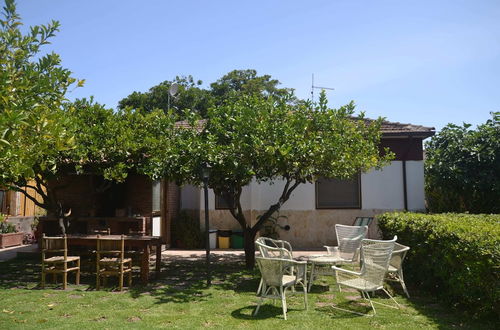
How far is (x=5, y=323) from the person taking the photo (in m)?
5.76

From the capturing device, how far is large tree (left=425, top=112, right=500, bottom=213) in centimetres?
1265

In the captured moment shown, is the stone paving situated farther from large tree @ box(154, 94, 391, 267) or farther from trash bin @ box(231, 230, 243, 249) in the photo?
large tree @ box(154, 94, 391, 267)

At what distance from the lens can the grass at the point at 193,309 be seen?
5703 mm

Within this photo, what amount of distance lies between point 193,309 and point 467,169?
1006 centimetres

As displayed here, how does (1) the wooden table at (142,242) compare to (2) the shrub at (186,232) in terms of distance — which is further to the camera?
(2) the shrub at (186,232)

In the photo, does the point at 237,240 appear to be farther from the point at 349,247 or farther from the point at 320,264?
the point at 320,264

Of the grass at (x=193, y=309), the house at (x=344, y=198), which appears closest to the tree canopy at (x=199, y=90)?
the house at (x=344, y=198)

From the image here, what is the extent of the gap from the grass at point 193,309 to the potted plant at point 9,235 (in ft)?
20.3

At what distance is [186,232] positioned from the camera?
1422 centimetres

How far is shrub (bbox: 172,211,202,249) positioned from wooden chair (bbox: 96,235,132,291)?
5.69 meters

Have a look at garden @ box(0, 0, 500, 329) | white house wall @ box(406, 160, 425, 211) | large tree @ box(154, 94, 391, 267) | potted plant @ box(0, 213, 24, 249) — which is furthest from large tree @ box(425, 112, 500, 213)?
potted plant @ box(0, 213, 24, 249)

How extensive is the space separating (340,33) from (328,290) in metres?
6.21

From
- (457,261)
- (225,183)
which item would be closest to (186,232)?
(225,183)

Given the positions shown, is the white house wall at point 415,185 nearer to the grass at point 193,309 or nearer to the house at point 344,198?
the house at point 344,198
